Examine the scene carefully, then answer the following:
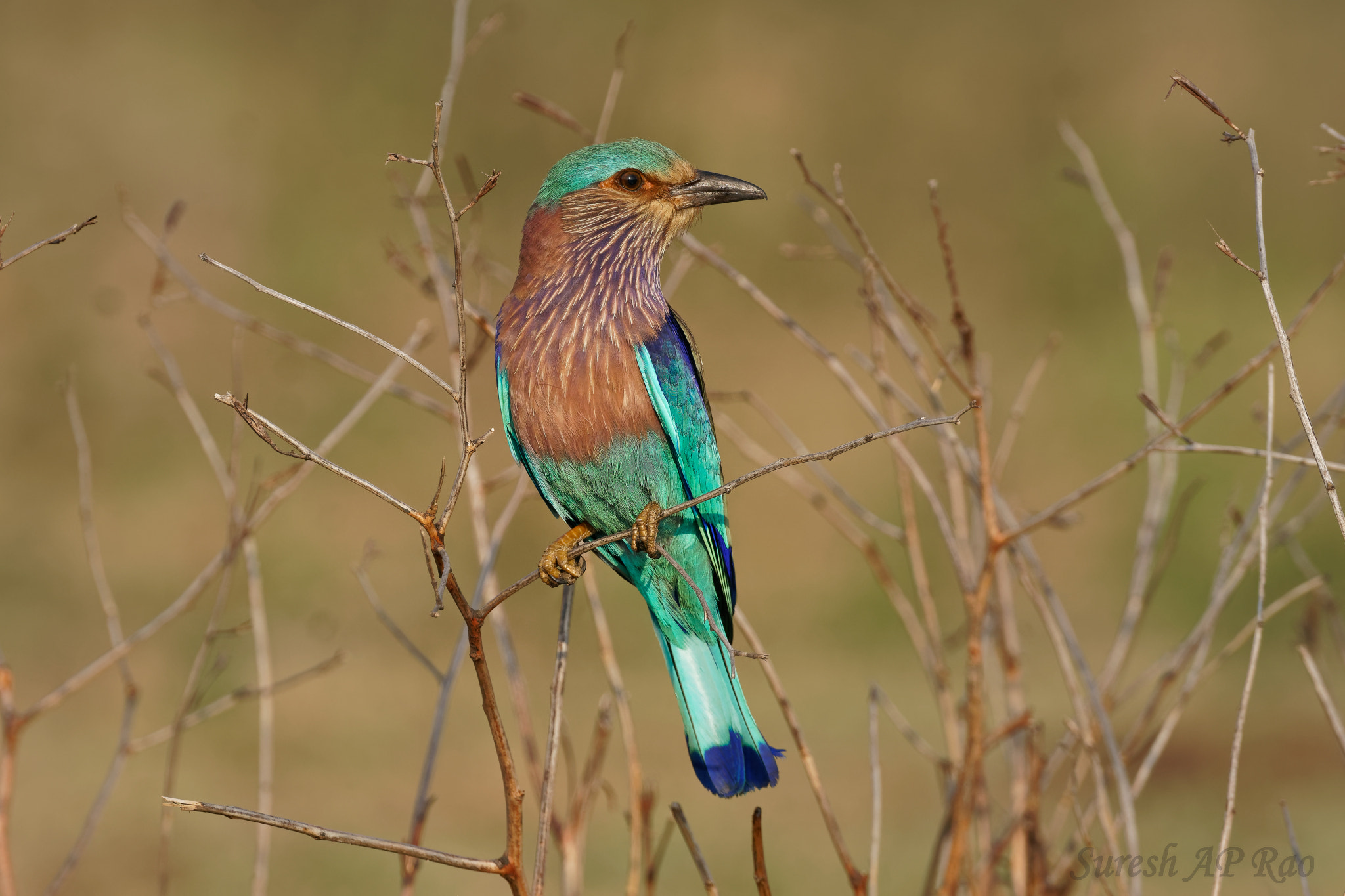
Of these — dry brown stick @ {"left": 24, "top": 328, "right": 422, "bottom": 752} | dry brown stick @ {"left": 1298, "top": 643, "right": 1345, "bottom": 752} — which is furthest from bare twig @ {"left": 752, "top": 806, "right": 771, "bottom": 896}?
dry brown stick @ {"left": 24, "top": 328, "right": 422, "bottom": 752}

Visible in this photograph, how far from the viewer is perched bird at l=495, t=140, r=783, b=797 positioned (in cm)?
230

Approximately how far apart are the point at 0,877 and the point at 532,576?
113cm

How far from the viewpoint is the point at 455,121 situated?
21.9 ft

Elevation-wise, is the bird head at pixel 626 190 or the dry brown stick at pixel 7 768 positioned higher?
the bird head at pixel 626 190

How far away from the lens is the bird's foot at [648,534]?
86.5 inches

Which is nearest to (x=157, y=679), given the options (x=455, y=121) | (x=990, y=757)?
(x=455, y=121)

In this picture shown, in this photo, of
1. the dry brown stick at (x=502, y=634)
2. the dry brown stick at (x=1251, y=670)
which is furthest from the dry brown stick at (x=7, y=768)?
the dry brown stick at (x=1251, y=670)

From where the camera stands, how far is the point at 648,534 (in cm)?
227

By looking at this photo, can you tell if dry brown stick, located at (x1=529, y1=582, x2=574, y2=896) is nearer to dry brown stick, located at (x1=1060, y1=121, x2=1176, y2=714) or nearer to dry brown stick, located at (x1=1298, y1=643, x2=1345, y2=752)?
dry brown stick, located at (x1=1298, y1=643, x2=1345, y2=752)

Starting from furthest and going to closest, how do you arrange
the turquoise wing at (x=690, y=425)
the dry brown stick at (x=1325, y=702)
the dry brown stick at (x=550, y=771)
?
1. the turquoise wing at (x=690, y=425)
2. the dry brown stick at (x=1325, y=702)
3. the dry brown stick at (x=550, y=771)

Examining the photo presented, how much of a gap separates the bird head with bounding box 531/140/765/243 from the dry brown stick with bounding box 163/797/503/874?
1.63 m

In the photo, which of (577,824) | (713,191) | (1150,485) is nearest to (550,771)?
(577,824)

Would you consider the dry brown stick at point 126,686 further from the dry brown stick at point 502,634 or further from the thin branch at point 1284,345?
the thin branch at point 1284,345

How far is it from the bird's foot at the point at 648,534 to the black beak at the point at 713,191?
0.78 metres
